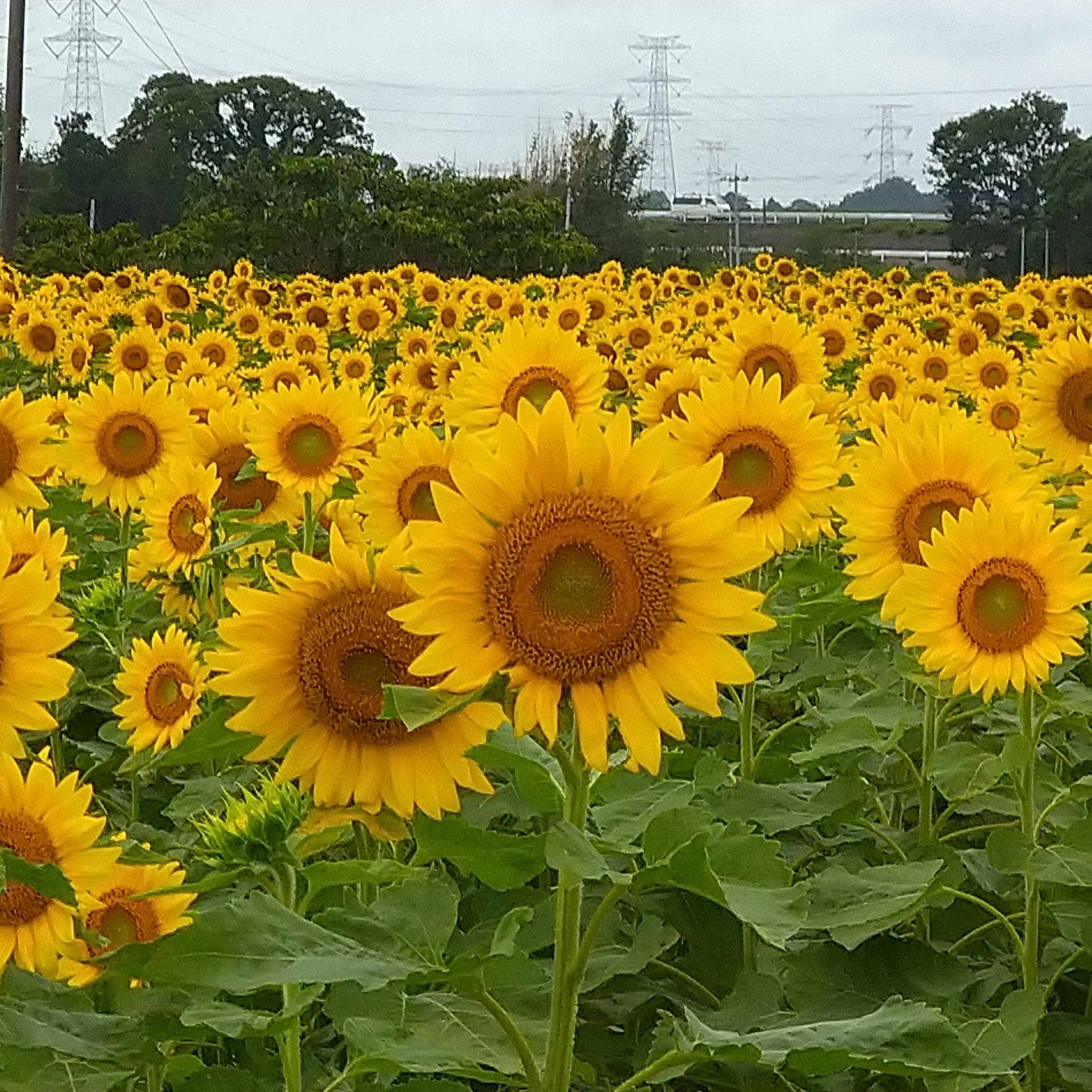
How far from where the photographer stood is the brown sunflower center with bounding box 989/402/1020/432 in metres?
4.47

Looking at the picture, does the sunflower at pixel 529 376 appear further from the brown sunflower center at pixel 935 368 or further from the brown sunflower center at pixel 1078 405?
the brown sunflower center at pixel 935 368

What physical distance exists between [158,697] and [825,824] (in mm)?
1143

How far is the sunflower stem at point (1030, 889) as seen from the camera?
6.46ft

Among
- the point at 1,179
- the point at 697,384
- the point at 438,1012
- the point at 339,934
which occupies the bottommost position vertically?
the point at 438,1012

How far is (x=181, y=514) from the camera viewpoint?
3072 millimetres

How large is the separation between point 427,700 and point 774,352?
253cm

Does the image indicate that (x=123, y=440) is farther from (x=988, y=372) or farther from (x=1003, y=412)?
(x=988, y=372)

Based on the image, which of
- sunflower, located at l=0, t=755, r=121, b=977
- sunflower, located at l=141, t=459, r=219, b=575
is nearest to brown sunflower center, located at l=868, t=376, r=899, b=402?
sunflower, located at l=141, t=459, r=219, b=575

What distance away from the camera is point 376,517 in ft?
7.10

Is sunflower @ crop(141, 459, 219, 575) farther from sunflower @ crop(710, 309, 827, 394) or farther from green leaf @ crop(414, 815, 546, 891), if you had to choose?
green leaf @ crop(414, 815, 546, 891)

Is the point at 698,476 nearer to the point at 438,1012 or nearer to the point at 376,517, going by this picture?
the point at 438,1012

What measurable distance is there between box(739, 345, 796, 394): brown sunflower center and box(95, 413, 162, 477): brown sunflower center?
4.65 feet

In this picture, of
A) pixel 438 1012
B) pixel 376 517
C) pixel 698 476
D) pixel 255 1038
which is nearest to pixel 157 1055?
pixel 438 1012

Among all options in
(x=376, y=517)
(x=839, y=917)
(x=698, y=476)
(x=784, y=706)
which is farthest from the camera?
(x=784, y=706)
